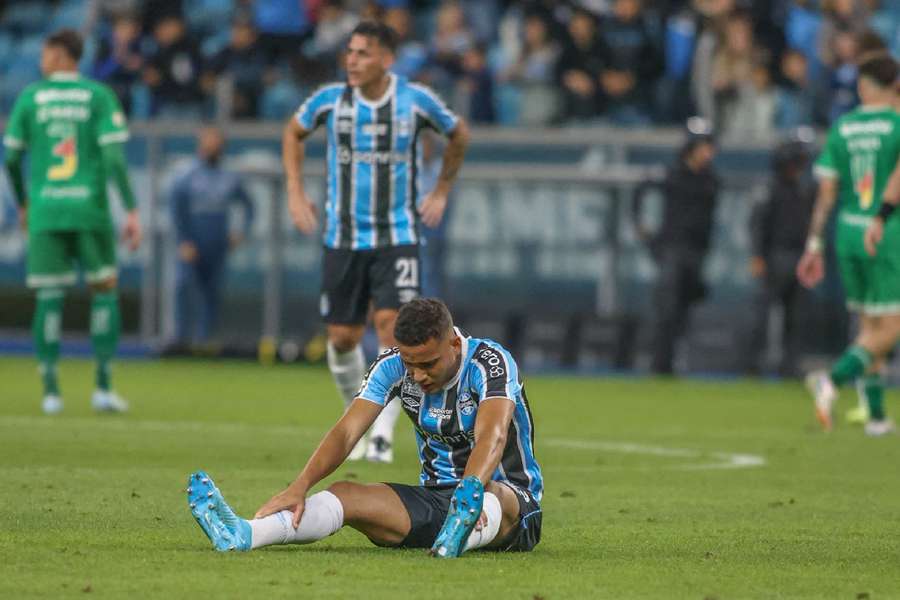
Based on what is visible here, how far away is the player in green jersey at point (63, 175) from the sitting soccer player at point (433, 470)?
664 centimetres

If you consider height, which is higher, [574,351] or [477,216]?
[477,216]

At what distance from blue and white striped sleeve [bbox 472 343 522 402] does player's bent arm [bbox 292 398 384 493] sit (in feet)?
1.20

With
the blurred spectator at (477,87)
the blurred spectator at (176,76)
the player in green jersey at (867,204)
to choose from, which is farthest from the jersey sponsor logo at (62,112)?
the blurred spectator at (176,76)

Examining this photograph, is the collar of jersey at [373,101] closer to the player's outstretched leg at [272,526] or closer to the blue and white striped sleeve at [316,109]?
the blue and white striped sleeve at [316,109]

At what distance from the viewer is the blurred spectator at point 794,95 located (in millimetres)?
20359

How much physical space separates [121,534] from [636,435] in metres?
6.48

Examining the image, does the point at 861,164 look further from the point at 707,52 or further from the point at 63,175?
the point at 707,52

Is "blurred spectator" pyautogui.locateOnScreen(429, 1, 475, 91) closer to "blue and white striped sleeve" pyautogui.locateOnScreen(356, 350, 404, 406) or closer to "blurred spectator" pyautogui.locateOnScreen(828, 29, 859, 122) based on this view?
"blurred spectator" pyautogui.locateOnScreen(828, 29, 859, 122)

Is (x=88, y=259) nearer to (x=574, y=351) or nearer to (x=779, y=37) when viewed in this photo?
(x=574, y=351)

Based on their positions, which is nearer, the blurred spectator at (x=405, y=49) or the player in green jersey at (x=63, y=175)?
the player in green jersey at (x=63, y=175)

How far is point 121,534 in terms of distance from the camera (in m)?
7.26

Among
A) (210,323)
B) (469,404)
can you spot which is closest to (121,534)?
(469,404)

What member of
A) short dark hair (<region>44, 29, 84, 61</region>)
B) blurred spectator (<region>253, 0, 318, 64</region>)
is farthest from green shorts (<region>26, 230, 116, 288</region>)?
blurred spectator (<region>253, 0, 318, 64</region>)

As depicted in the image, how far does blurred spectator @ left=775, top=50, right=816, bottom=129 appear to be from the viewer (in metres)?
20.4
